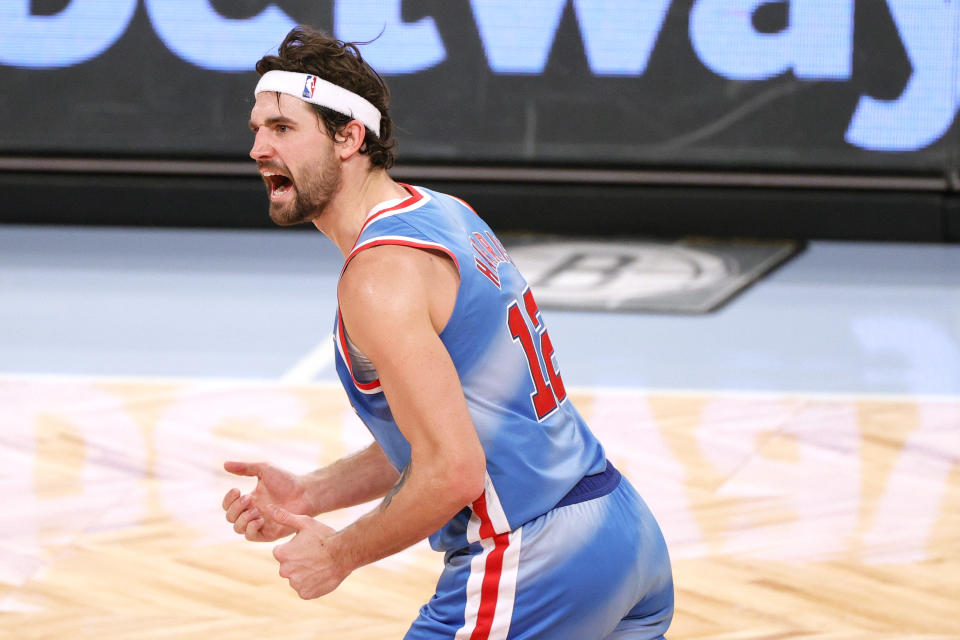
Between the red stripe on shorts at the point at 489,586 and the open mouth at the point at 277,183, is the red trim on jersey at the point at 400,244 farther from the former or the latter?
the red stripe on shorts at the point at 489,586

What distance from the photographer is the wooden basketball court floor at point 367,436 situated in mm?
3615

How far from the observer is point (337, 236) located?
88.1 inches

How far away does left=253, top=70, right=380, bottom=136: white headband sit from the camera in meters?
2.17

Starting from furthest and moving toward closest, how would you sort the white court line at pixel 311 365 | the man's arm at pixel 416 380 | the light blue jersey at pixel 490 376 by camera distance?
the white court line at pixel 311 365
the light blue jersey at pixel 490 376
the man's arm at pixel 416 380

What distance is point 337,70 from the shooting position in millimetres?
2193

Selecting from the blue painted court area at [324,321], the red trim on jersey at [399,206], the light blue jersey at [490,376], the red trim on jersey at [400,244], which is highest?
the red trim on jersey at [399,206]

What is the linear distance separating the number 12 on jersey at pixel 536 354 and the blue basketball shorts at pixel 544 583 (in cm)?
17

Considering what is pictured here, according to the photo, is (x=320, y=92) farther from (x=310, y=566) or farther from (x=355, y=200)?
(x=310, y=566)

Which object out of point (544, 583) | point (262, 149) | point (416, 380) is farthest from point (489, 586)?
point (262, 149)

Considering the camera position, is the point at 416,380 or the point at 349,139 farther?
the point at 349,139

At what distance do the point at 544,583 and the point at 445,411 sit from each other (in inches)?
15.3

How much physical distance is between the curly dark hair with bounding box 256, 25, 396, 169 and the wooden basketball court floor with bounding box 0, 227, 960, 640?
5.21ft

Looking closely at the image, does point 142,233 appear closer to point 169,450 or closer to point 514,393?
→ point 169,450

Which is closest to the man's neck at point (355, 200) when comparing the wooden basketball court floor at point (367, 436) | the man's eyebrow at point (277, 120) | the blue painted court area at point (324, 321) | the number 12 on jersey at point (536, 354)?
the man's eyebrow at point (277, 120)
